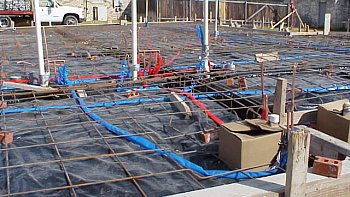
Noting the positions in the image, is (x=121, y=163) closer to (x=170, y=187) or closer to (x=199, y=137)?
(x=170, y=187)

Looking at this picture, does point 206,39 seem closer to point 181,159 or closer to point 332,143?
point 181,159

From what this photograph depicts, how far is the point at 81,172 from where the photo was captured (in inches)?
130

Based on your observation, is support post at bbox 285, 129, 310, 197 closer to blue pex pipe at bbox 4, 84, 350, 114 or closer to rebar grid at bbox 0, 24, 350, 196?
rebar grid at bbox 0, 24, 350, 196

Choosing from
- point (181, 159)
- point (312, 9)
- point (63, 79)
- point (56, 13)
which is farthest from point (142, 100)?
point (312, 9)

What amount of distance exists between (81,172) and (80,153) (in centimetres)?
38

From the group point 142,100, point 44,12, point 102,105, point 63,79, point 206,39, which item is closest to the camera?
point 102,105

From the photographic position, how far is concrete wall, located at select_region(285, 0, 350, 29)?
79.2 ft

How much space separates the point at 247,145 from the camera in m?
3.26

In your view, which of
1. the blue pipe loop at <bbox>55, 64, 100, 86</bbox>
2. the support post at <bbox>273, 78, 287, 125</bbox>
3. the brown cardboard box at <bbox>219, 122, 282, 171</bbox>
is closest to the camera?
the brown cardboard box at <bbox>219, 122, 282, 171</bbox>

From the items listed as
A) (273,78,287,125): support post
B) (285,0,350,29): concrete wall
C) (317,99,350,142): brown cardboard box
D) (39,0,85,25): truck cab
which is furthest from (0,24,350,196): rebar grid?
(285,0,350,29): concrete wall

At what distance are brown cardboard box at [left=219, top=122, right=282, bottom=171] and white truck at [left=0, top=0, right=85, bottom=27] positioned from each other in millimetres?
21230

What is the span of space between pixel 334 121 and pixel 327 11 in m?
23.0

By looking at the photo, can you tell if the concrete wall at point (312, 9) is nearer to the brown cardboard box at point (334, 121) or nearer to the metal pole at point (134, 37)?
the metal pole at point (134, 37)

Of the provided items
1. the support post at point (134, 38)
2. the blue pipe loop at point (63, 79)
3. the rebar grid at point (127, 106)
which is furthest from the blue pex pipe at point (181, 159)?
the blue pipe loop at point (63, 79)
